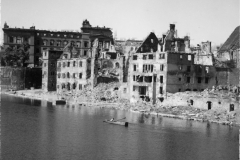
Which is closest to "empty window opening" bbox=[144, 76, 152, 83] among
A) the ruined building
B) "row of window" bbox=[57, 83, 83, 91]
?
the ruined building

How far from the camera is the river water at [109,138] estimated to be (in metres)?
41.0

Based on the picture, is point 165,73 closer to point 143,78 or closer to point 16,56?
point 143,78

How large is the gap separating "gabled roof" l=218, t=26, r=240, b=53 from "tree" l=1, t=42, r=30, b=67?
60.5 m

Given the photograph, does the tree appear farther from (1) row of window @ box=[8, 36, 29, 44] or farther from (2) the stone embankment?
(2) the stone embankment

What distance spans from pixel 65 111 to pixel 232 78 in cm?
3444

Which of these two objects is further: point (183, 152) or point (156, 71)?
point (156, 71)

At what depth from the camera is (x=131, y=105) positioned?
75.1m

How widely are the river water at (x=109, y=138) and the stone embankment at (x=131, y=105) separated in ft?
9.82

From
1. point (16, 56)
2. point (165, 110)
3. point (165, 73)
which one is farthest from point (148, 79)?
point (16, 56)

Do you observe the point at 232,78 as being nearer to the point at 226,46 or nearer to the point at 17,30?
the point at 226,46

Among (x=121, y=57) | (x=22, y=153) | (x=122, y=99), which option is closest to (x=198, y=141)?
Result: (x=22, y=153)

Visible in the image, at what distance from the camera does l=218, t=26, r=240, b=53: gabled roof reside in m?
87.1

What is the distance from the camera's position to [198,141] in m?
47.2

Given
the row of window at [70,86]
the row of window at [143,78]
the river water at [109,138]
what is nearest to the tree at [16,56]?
the row of window at [70,86]
